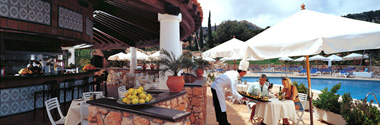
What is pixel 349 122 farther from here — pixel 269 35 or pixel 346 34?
pixel 269 35

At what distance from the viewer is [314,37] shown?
2863mm

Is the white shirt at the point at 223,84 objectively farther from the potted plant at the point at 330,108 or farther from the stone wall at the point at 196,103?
the potted plant at the point at 330,108

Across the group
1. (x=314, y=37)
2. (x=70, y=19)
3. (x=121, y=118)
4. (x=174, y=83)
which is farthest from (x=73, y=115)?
(x=314, y=37)

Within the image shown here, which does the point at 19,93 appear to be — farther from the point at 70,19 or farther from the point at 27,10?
the point at 70,19

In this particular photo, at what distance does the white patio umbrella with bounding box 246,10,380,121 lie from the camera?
2.67m

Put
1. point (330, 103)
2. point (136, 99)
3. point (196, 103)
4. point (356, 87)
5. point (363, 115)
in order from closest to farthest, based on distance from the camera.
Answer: point (136, 99) < point (363, 115) < point (196, 103) < point (330, 103) < point (356, 87)

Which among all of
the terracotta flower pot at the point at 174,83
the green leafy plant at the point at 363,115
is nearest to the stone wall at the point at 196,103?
the terracotta flower pot at the point at 174,83

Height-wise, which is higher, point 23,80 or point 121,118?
point 23,80

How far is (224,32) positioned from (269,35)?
124ft

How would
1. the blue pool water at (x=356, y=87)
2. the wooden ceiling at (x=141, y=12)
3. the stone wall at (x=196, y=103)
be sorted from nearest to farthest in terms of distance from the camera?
the stone wall at (x=196, y=103)
the wooden ceiling at (x=141, y=12)
the blue pool water at (x=356, y=87)

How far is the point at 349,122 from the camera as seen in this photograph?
12.5 feet

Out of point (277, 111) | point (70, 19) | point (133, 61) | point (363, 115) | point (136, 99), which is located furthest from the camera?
point (133, 61)

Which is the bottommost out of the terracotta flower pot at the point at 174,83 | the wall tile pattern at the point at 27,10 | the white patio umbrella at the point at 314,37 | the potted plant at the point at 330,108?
the potted plant at the point at 330,108

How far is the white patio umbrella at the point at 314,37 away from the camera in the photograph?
2.67 metres
